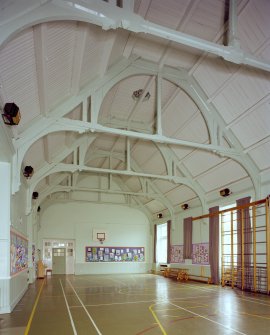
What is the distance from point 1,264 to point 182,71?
10.1m

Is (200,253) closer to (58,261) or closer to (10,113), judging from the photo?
(58,261)

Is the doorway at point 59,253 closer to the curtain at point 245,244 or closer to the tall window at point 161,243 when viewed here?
the tall window at point 161,243

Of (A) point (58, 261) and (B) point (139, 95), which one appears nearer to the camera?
(B) point (139, 95)

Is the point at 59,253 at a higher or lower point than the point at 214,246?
lower

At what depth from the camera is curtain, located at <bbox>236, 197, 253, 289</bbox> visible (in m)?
14.2

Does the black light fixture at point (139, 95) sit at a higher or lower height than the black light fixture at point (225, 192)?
higher

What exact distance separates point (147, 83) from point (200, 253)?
1046cm

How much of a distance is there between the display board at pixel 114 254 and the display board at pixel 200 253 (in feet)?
24.7

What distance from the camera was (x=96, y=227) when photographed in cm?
2552

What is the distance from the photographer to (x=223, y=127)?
46.1 ft

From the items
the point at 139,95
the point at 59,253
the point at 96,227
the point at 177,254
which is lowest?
the point at 59,253

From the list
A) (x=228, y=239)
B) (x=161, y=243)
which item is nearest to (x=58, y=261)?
(x=161, y=243)

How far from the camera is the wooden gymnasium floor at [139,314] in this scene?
7.26m

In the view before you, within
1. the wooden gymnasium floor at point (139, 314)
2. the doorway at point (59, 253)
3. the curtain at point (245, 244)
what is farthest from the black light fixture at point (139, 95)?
the doorway at point (59, 253)
